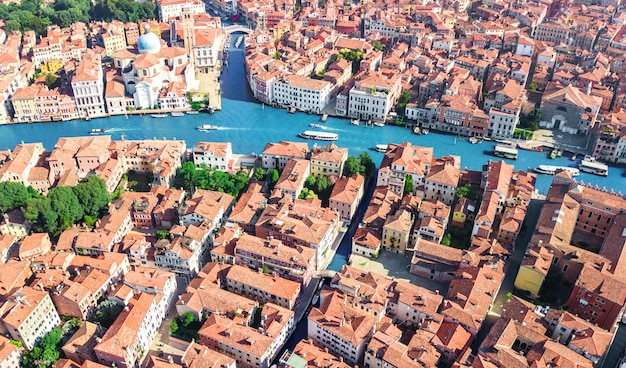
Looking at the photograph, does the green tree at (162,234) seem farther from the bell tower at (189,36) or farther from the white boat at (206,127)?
the bell tower at (189,36)

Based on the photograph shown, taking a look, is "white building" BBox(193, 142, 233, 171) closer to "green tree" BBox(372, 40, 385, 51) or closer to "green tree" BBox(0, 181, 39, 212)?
"green tree" BBox(0, 181, 39, 212)

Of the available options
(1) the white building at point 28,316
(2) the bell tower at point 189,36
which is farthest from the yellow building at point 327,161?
(2) the bell tower at point 189,36

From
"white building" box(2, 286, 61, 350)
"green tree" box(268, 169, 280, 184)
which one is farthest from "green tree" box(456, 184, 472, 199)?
"white building" box(2, 286, 61, 350)

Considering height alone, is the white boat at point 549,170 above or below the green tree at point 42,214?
above

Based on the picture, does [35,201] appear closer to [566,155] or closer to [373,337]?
[373,337]

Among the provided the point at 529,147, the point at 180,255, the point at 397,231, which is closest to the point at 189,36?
the point at 180,255

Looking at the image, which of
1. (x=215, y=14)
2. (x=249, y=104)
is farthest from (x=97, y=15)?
(x=249, y=104)
